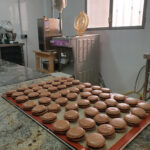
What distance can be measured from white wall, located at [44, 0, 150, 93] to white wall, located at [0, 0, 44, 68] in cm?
136

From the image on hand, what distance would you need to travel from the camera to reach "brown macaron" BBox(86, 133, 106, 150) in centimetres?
50

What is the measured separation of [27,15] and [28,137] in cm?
399

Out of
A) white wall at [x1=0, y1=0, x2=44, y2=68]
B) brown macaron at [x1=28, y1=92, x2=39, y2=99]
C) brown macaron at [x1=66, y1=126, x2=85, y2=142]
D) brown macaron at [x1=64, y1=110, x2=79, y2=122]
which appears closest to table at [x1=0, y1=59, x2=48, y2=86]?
brown macaron at [x1=28, y1=92, x2=39, y2=99]

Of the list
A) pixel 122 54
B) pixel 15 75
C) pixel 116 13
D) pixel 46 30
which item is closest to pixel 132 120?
pixel 15 75

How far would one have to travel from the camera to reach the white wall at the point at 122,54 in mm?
2395

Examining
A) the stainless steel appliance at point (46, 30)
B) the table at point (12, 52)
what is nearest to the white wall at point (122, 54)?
the stainless steel appliance at point (46, 30)

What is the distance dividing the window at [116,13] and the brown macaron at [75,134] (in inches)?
86.6

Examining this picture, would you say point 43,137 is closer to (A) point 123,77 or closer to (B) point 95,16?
(A) point 123,77

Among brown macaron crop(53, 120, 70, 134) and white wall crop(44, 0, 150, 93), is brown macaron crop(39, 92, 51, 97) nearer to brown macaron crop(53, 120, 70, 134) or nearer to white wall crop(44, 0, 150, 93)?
brown macaron crop(53, 120, 70, 134)

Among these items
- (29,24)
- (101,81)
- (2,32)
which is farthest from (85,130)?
(29,24)

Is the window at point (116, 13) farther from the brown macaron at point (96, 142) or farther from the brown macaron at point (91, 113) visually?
the brown macaron at point (96, 142)

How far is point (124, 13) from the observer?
256 centimetres

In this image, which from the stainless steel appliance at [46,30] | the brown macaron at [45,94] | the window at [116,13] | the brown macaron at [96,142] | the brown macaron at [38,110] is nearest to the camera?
the brown macaron at [96,142]

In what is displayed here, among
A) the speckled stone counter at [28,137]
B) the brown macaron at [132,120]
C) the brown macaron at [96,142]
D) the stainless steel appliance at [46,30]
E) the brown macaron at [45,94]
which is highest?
the stainless steel appliance at [46,30]
